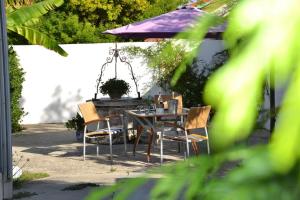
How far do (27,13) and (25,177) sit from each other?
2711 mm

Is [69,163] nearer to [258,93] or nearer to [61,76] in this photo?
[61,76]

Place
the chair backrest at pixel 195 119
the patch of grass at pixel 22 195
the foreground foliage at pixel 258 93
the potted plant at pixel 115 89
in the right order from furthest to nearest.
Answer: the potted plant at pixel 115 89
the chair backrest at pixel 195 119
the patch of grass at pixel 22 195
the foreground foliage at pixel 258 93

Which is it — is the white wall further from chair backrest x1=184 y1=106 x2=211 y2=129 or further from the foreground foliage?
the foreground foliage

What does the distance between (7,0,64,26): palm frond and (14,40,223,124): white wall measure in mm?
6401

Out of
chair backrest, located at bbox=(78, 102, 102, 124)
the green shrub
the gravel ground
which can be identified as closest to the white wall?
the green shrub

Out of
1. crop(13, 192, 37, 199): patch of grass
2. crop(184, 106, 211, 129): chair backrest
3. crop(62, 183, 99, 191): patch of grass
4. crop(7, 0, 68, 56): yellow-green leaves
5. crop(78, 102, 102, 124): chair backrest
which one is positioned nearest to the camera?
crop(13, 192, 37, 199): patch of grass

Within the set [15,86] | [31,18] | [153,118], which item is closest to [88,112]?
[153,118]

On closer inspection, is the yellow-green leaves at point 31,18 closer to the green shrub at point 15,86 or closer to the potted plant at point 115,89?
the potted plant at point 115,89

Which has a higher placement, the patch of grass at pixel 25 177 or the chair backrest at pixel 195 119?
the chair backrest at pixel 195 119

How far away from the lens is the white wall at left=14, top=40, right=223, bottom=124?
16172mm

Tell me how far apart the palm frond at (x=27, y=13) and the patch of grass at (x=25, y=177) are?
236cm

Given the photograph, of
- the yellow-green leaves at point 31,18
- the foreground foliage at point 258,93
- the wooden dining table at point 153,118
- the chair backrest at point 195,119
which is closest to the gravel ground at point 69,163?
the wooden dining table at point 153,118

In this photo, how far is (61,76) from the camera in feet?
53.5

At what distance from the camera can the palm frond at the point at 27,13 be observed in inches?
359
